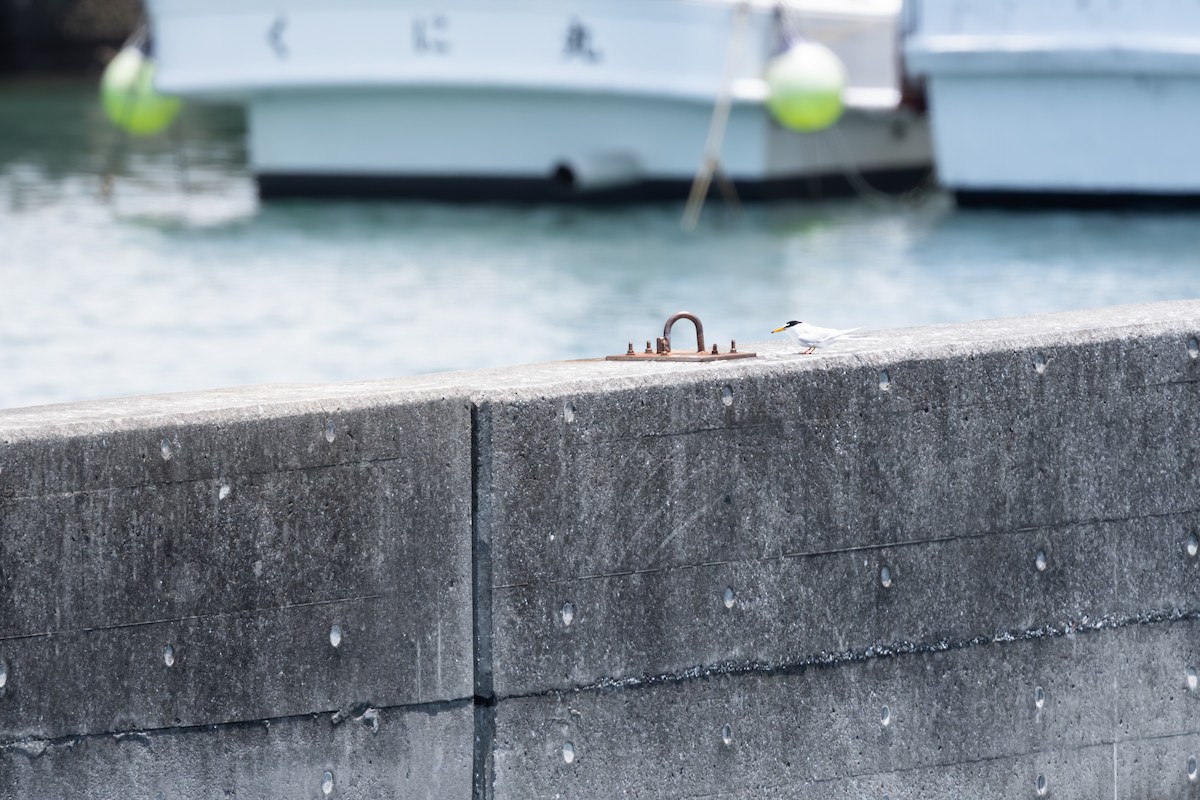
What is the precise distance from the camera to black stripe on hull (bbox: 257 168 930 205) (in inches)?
716

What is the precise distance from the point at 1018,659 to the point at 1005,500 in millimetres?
330

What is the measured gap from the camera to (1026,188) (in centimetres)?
1675

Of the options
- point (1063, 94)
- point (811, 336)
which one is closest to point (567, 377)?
point (811, 336)

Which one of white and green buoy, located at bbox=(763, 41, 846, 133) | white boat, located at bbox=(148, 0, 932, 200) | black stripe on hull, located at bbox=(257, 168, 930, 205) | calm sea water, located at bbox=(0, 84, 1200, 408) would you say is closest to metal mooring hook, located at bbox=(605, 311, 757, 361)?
calm sea water, located at bbox=(0, 84, 1200, 408)

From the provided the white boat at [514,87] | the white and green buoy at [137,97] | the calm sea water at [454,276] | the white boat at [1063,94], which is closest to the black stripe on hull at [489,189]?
the white boat at [514,87]

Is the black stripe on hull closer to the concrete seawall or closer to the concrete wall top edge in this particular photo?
the concrete wall top edge

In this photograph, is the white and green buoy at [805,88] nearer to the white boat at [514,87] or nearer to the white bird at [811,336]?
the white boat at [514,87]

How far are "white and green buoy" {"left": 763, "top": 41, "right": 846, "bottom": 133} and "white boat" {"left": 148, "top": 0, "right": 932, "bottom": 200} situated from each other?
62 centimetres

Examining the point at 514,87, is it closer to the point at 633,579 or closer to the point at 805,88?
the point at 805,88

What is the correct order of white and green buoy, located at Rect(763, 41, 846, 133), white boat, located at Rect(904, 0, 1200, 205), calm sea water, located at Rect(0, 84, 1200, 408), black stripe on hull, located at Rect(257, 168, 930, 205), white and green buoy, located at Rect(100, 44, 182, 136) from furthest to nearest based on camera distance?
1. white and green buoy, located at Rect(100, 44, 182, 136)
2. black stripe on hull, located at Rect(257, 168, 930, 205)
3. white and green buoy, located at Rect(763, 41, 846, 133)
4. white boat, located at Rect(904, 0, 1200, 205)
5. calm sea water, located at Rect(0, 84, 1200, 408)

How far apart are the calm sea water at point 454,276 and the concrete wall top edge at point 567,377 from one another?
19.3ft

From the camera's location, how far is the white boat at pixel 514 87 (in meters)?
16.9

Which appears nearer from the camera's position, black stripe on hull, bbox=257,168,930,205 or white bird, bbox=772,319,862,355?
white bird, bbox=772,319,862,355

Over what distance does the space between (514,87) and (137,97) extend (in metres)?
4.55
